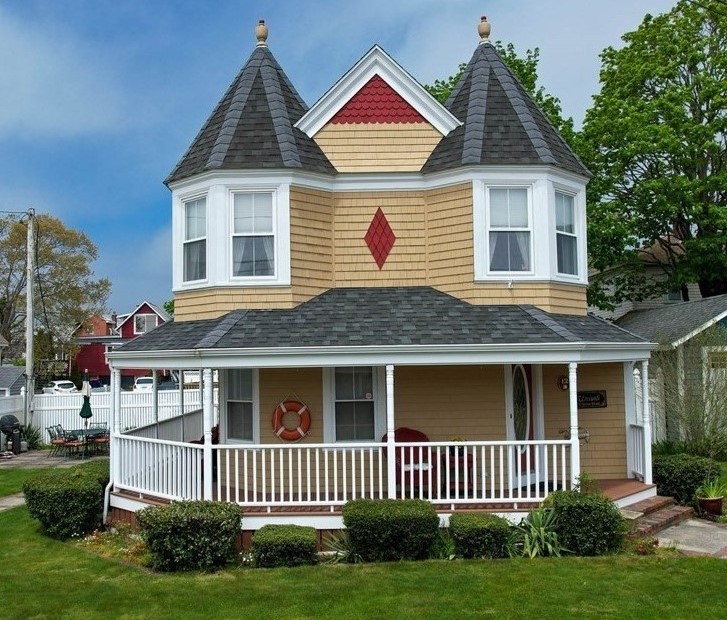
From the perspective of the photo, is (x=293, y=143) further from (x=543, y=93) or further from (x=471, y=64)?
(x=543, y=93)

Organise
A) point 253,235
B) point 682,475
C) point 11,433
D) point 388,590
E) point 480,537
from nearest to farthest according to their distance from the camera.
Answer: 1. point 388,590
2. point 480,537
3. point 682,475
4. point 253,235
5. point 11,433

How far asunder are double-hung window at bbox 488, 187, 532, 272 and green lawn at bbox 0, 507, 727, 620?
5166 millimetres

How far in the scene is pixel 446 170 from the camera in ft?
41.7

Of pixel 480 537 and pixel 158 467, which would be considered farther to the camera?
pixel 158 467

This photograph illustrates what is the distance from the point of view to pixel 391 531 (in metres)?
9.33

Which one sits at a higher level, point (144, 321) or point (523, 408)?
point (144, 321)

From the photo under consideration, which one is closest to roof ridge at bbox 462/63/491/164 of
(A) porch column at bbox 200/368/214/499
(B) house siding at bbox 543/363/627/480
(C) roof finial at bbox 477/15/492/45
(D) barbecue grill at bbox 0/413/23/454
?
(C) roof finial at bbox 477/15/492/45

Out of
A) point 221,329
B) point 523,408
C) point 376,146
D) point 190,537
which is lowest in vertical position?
point 190,537

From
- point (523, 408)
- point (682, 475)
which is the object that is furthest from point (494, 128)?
point (682, 475)

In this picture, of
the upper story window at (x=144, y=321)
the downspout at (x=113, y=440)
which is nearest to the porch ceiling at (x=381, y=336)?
the downspout at (x=113, y=440)

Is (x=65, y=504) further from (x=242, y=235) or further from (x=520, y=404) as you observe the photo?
(x=520, y=404)

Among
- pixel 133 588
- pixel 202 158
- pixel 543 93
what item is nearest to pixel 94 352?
pixel 543 93

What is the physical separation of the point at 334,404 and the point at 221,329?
90.1 inches

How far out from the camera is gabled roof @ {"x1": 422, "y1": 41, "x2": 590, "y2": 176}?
1257 cm
